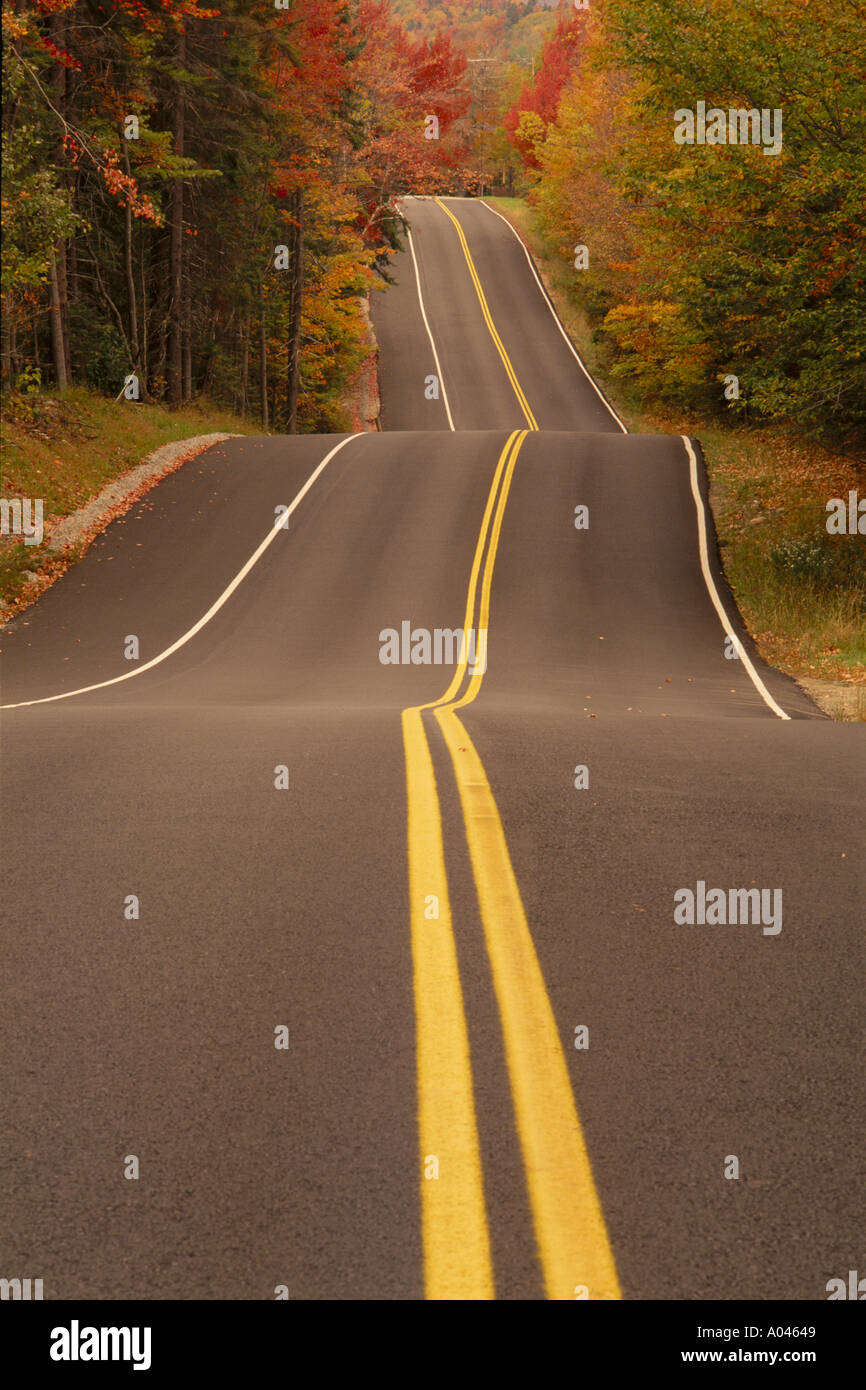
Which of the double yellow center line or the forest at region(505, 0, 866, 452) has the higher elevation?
the forest at region(505, 0, 866, 452)

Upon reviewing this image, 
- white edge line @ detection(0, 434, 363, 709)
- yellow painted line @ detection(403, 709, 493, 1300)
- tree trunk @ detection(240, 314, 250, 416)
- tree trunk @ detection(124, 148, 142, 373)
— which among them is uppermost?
tree trunk @ detection(240, 314, 250, 416)

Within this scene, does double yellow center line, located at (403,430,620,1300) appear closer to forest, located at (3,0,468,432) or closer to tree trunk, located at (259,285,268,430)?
forest, located at (3,0,468,432)

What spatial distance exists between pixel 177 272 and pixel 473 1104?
103ft

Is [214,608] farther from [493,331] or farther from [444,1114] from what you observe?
[493,331]

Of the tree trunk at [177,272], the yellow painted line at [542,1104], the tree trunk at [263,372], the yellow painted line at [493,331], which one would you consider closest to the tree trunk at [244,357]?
the tree trunk at [263,372]

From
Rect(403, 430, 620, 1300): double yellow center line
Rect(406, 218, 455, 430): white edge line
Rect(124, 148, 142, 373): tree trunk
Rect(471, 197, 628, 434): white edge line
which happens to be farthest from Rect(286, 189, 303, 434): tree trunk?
Rect(403, 430, 620, 1300): double yellow center line

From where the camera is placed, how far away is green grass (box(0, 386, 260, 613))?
65.0ft

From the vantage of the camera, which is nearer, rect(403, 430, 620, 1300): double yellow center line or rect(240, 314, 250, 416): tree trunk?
rect(403, 430, 620, 1300): double yellow center line

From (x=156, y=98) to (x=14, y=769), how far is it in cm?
2781

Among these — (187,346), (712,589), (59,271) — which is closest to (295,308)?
(187,346)

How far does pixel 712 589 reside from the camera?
19.9 metres

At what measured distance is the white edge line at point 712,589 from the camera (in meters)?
14.1

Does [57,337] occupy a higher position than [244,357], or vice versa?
[244,357]

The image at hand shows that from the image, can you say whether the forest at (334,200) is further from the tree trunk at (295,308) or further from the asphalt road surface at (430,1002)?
the asphalt road surface at (430,1002)
